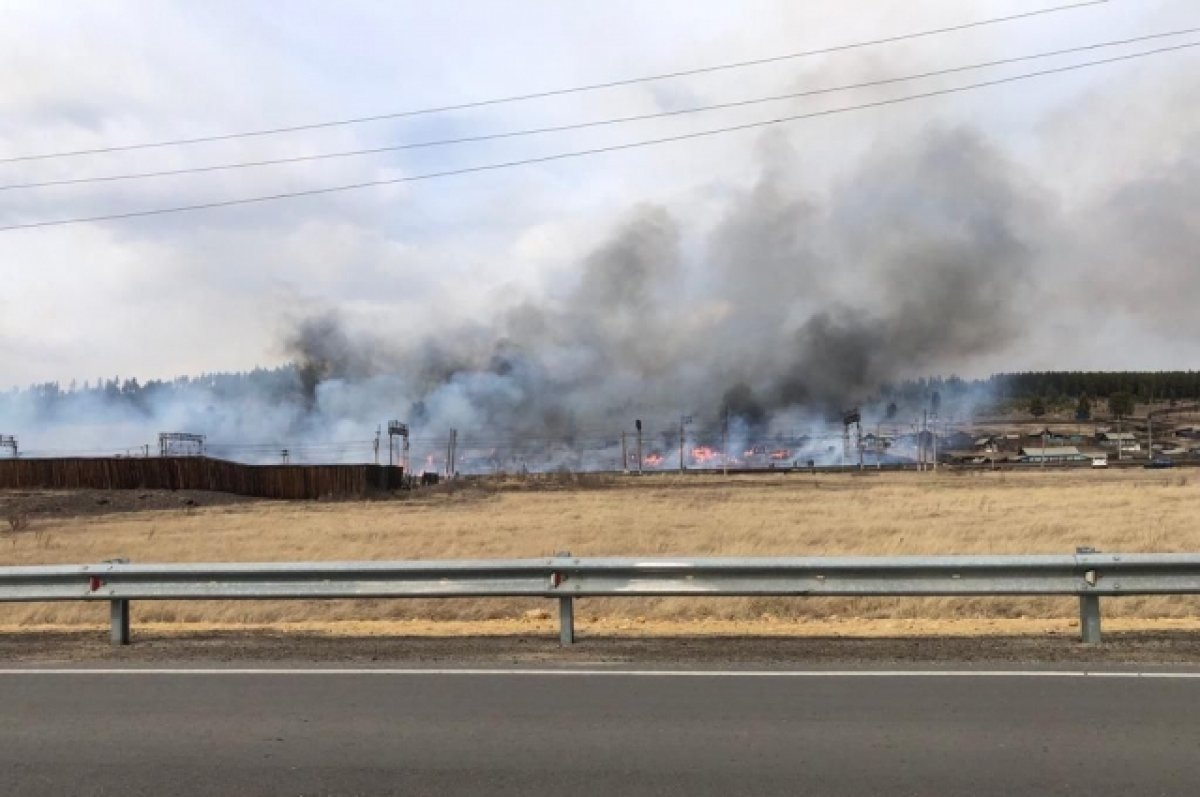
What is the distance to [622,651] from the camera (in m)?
9.09

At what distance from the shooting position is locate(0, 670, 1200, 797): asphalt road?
5.43 meters

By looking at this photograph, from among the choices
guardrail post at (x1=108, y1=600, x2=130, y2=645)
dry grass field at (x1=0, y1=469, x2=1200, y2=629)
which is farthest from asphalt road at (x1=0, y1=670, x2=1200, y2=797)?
dry grass field at (x1=0, y1=469, x2=1200, y2=629)

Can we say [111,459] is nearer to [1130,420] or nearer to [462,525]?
[462,525]

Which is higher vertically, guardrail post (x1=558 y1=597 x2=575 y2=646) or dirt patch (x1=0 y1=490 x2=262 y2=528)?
dirt patch (x1=0 y1=490 x2=262 y2=528)

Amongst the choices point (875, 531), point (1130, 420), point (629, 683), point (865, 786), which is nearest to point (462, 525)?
point (875, 531)

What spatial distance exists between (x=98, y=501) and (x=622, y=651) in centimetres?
4808

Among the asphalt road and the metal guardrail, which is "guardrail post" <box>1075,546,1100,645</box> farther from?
the asphalt road

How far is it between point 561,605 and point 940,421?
176 m

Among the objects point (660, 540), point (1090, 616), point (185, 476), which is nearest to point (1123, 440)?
point (185, 476)

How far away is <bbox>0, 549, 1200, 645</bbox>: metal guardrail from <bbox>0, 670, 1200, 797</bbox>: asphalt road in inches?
55.6

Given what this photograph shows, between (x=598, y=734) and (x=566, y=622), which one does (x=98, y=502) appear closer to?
(x=566, y=622)

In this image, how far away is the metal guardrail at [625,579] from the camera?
8.92 metres

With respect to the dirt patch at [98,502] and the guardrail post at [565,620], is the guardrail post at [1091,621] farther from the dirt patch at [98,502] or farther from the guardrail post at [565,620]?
the dirt patch at [98,502]

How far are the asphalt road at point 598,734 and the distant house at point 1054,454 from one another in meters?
131
